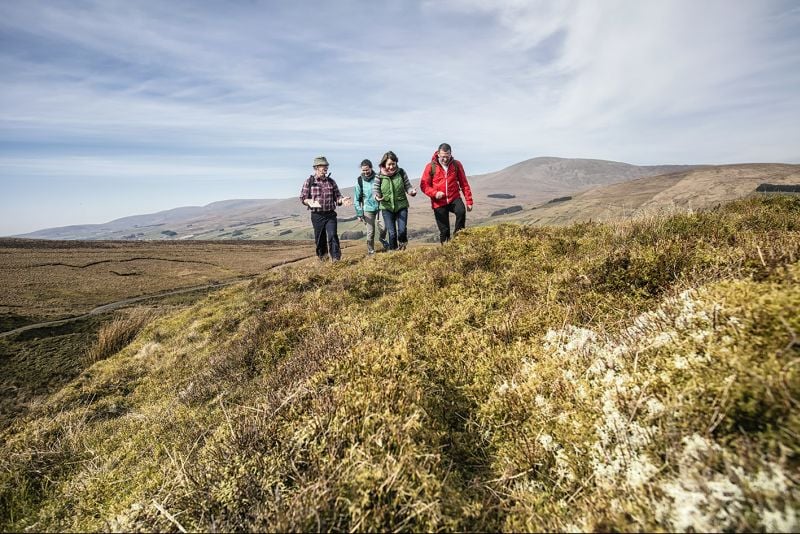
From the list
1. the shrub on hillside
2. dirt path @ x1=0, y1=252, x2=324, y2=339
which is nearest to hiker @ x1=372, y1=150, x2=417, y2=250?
the shrub on hillside

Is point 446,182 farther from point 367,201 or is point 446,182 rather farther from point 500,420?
point 500,420

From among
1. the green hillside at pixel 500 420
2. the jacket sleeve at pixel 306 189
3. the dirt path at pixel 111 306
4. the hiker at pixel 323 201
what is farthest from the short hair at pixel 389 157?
the dirt path at pixel 111 306

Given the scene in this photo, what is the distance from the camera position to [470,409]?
277 cm

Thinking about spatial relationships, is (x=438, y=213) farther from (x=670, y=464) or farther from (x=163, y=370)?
(x=670, y=464)

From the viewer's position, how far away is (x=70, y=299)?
1065cm

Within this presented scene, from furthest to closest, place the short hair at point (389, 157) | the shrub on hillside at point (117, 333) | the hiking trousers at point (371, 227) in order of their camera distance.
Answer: the hiking trousers at point (371, 227) < the short hair at point (389, 157) < the shrub on hillside at point (117, 333)

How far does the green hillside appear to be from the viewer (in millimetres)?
1646

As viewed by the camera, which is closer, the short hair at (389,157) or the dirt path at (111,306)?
the dirt path at (111,306)

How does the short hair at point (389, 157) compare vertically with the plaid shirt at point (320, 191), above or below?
above

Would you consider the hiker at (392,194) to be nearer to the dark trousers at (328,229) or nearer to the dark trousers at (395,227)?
the dark trousers at (395,227)

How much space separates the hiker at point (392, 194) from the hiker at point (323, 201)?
1.14 metres

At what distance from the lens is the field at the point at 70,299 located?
6.16m

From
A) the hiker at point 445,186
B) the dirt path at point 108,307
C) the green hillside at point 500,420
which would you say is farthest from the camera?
the hiker at point 445,186

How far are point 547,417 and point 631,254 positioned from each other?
2377 millimetres
